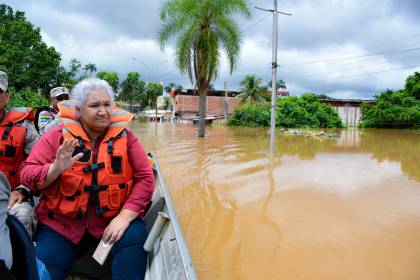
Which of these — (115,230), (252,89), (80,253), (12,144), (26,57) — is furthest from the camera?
(252,89)

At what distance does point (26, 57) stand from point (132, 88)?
4639cm

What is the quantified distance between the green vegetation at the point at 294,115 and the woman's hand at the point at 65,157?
89.6 feet

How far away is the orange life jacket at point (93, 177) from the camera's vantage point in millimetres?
2316

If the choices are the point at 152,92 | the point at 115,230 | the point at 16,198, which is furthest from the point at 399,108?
the point at 152,92

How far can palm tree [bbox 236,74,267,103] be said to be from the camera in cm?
3959

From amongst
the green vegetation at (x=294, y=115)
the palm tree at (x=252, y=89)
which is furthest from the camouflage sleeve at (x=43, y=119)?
the palm tree at (x=252, y=89)

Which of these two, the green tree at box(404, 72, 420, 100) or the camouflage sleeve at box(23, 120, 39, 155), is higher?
the green tree at box(404, 72, 420, 100)

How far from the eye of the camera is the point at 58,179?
2.33m

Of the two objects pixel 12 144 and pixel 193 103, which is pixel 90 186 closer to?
pixel 12 144

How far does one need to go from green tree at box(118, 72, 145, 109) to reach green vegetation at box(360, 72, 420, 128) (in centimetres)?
4864

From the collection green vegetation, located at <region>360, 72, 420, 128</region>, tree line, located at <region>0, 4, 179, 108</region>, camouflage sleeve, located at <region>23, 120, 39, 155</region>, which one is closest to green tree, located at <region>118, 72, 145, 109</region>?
tree line, located at <region>0, 4, 179, 108</region>

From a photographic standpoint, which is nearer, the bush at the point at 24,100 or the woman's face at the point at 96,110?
the woman's face at the point at 96,110

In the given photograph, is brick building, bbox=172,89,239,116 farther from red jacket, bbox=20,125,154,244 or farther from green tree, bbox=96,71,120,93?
red jacket, bbox=20,125,154,244

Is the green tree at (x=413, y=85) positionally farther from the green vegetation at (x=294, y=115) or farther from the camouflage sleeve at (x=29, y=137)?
the camouflage sleeve at (x=29, y=137)
